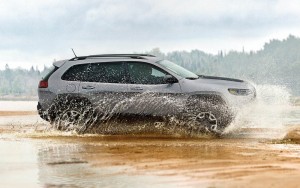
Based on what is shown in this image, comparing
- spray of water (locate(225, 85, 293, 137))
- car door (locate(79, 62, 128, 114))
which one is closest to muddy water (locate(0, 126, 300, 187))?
spray of water (locate(225, 85, 293, 137))

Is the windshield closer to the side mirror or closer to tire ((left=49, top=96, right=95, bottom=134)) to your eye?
the side mirror

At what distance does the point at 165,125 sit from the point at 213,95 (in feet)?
4.19

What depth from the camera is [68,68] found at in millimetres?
15055

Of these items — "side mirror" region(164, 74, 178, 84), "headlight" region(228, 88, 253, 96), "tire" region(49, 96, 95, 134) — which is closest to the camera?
"headlight" region(228, 88, 253, 96)

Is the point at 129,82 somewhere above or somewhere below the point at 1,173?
above

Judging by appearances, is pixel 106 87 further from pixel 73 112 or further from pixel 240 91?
pixel 240 91

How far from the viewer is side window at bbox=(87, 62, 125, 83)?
47.9 ft

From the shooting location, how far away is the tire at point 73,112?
574 inches

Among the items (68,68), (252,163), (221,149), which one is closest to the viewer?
(252,163)

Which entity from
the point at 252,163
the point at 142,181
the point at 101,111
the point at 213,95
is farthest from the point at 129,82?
the point at 142,181

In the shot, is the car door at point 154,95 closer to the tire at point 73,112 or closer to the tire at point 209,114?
the tire at point 209,114

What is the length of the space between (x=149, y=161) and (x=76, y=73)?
6022 millimetres

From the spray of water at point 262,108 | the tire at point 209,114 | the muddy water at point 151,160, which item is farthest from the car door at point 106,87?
the spray of water at point 262,108

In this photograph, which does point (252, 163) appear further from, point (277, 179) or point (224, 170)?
point (277, 179)
